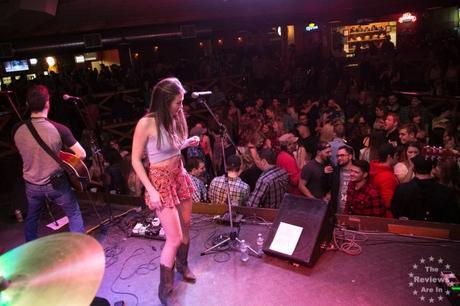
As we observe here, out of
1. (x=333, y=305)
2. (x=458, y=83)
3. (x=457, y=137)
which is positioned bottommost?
(x=333, y=305)

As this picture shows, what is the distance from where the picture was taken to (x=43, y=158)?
10.2 ft

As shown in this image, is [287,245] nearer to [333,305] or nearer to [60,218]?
[333,305]

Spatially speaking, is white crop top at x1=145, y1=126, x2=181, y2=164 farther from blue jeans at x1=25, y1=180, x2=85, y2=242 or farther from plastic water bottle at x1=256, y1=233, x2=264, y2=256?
plastic water bottle at x1=256, y1=233, x2=264, y2=256

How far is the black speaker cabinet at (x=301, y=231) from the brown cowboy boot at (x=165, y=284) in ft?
2.88

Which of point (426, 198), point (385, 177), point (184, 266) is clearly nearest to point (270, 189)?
point (385, 177)

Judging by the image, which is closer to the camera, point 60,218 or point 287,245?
point 287,245

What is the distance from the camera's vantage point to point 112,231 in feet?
13.2

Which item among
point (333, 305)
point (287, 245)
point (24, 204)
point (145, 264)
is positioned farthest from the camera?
point (24, 204)

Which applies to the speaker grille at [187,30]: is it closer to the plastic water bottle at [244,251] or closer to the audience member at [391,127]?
the audience member at [391,127]

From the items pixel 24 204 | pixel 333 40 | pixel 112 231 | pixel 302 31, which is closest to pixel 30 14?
pixel 24 204

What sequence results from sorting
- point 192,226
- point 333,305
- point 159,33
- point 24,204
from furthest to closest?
point 159,33
point 24,204
point 192,226
point 333,305

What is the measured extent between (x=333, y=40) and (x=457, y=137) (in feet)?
45.7

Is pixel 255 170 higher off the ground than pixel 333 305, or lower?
higher

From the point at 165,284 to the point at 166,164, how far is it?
2.86 feet
